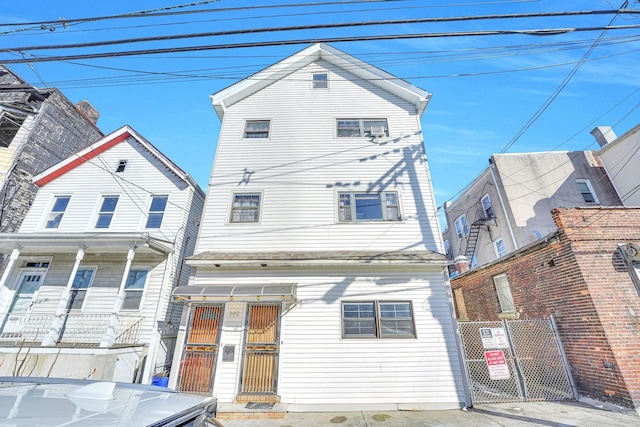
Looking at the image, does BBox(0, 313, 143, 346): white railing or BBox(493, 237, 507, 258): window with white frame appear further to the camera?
BBox(493, 237, 507, 258): window with white frame

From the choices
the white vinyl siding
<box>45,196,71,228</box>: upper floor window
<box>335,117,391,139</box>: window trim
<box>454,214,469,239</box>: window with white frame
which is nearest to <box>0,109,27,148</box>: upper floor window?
<box>45,196,71,228</box>: upper floor window

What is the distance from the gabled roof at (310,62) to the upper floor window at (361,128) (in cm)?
174

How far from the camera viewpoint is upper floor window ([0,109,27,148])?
43.4 ft

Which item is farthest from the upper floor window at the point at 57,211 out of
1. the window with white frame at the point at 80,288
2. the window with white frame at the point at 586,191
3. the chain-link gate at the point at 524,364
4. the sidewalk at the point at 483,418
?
the window with white frame at the point at 586,191

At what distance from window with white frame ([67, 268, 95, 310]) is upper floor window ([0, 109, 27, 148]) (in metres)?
9.23

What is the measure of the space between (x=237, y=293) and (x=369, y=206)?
17.3 feet

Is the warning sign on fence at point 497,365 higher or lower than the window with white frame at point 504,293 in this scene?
lower

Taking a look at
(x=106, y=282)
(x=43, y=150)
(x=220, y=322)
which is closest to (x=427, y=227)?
(x=220, y=322)

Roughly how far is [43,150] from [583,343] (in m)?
23.1

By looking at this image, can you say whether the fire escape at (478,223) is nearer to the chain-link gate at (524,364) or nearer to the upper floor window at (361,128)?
the chain-link gate at (524,364)

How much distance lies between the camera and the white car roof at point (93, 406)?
1.67 metres

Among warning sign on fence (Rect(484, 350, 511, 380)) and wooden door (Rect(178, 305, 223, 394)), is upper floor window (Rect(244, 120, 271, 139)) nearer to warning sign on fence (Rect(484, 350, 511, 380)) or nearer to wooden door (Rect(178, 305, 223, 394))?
wooden door (Rect(178, 305, 223, 394))

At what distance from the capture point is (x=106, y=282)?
10.3 m

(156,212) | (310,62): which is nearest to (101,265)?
(156,212)
